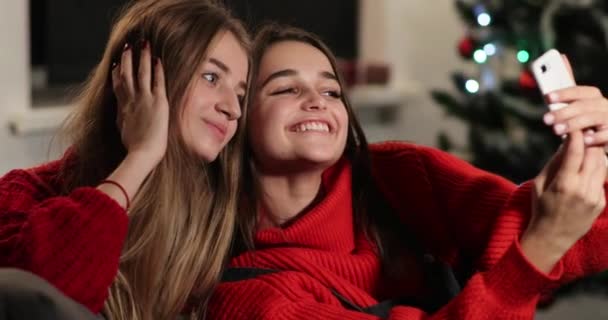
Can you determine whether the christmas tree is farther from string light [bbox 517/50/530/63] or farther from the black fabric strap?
the black fabric strap

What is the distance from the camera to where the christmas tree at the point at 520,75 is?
3043 millimetres

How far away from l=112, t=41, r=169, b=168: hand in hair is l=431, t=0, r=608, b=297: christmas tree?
65.4 inches

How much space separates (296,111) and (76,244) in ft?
1.71

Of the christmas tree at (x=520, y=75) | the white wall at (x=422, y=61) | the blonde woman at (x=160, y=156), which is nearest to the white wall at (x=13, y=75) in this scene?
the blonde woman at (x=160, y=156)

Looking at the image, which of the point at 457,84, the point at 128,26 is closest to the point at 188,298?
the point at 128,26

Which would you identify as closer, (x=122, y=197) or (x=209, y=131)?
(x=122, y=197)

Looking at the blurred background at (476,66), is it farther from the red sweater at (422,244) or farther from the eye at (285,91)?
the eye at (285,91)

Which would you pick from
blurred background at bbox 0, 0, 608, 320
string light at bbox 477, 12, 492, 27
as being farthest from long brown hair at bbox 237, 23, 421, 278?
string light at bbox 477, 12, 492, 27

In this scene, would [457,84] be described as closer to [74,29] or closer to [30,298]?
[74,29]

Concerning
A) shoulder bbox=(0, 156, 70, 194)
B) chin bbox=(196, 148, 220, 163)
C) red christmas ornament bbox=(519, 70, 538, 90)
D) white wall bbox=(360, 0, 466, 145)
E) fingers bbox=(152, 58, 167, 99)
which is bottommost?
white wall bbox=(360, 0, 466, 145)

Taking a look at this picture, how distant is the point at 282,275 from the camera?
5.60 feet

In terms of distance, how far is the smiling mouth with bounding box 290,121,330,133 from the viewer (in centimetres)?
182

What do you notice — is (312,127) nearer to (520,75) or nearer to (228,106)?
(228,106)

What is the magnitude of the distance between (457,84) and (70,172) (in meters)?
1.80
